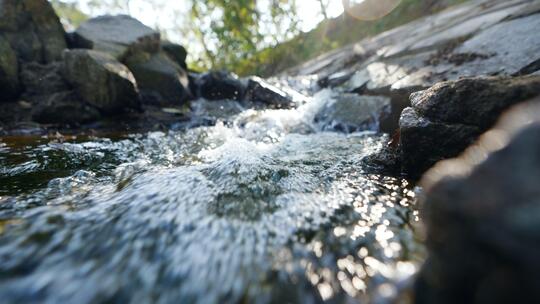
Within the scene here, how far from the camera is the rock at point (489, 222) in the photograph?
2.84ft

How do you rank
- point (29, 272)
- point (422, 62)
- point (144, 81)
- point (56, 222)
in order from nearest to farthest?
point (29, 272) < point (56, 222) < point (422, 62) < point (144, 81)

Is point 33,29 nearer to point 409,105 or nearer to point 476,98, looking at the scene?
point 409,105

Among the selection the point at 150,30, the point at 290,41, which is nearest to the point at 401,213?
the point at 150,30

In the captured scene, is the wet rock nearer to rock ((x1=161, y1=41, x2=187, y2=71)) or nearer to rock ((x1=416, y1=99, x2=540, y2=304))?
rock ((x1=161, y1=41, x2=187, y2=71))

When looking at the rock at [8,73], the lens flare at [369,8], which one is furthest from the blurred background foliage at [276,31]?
the rock at [8,73]

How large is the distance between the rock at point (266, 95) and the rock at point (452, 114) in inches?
205

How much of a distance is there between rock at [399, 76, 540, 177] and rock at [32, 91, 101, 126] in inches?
218

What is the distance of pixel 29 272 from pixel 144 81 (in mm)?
6834

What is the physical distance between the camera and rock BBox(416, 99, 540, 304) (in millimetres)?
866

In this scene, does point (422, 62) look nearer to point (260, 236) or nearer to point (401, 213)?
point (401, 213)

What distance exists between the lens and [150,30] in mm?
8867

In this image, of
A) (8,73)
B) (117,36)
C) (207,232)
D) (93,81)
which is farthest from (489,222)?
(117,36)

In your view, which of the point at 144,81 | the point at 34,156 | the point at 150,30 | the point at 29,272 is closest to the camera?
the point at 29,272

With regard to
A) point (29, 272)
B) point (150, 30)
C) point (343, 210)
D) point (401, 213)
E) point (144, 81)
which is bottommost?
point (401, 213)
